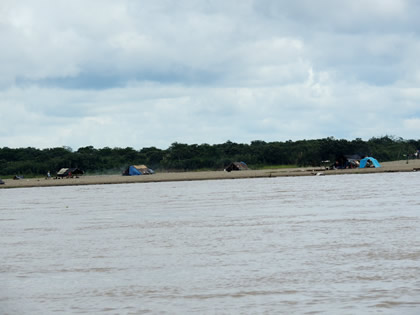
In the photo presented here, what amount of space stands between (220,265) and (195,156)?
135733 mm

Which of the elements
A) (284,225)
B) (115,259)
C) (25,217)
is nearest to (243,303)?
(115,259)

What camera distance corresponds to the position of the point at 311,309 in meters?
11.2

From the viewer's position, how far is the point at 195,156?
151750 mm

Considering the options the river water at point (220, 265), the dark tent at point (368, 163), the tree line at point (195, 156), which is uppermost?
the tree line at point (195, 156)

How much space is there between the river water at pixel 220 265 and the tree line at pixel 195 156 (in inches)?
4055

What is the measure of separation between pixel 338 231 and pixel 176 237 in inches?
213

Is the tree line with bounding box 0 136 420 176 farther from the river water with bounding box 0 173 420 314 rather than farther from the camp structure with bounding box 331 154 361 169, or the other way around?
the river water with bounding box 0 173 420 314

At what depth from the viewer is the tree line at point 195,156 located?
134 metres

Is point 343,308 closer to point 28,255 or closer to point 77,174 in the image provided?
point 28,255

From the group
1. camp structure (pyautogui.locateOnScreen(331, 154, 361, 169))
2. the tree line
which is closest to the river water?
camp structure (pyautogui.locateOnScreen(331, 154, 361, 169))

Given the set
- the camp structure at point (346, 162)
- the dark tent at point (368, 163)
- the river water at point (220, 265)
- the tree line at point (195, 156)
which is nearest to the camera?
the river water at point (220, 265)

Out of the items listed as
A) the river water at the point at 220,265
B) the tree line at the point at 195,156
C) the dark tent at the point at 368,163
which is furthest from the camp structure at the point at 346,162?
the river water at the point at 220,265

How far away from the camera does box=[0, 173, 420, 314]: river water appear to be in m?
12.0

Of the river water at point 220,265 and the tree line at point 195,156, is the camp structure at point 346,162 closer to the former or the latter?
the tree line at point 195,156
